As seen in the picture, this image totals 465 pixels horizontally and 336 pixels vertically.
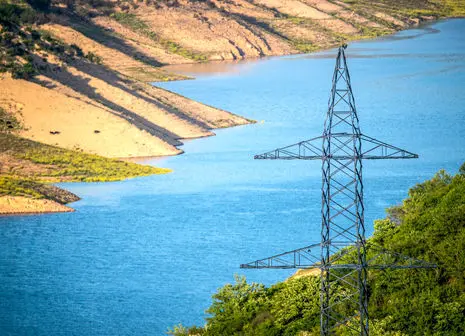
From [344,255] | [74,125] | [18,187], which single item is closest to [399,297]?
[344,255]

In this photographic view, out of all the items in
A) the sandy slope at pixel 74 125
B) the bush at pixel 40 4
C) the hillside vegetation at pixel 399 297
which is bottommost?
the sandy slope at pixel 74 125

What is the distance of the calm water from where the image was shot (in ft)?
155

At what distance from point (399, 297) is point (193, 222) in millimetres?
27951

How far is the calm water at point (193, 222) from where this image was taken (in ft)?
155

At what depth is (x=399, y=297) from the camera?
36438 millimetres

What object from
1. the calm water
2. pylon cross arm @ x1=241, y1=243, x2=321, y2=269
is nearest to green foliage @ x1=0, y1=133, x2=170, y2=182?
the calm water

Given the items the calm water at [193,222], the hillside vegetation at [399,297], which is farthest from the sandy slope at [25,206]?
the hillside vegetation at [399,297]

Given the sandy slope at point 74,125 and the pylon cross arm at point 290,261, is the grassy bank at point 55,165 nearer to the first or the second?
the sandy slope at point 74,125

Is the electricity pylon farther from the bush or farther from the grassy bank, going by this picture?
the bush

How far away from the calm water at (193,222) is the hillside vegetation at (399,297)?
5.16m

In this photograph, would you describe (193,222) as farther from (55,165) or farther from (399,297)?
(399,297)

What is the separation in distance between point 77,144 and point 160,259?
30.0 m

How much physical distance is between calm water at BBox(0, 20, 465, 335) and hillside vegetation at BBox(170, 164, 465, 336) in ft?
16.9

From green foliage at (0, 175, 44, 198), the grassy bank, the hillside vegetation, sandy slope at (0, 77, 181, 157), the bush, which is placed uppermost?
the hillside vegetation
